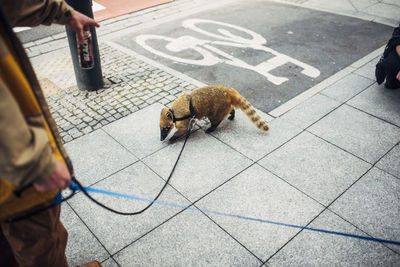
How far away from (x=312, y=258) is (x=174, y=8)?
8499 mm

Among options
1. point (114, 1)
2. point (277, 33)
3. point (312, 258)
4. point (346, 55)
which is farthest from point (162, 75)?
point (114, 1)

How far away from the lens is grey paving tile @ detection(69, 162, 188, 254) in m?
3.42

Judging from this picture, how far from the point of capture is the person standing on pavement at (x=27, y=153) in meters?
1.60

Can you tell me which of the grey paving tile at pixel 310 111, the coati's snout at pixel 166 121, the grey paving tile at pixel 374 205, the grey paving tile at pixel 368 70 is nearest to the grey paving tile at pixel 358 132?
the grey paving tile at pixel 310 111

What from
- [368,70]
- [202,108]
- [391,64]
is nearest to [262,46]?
[368,70]

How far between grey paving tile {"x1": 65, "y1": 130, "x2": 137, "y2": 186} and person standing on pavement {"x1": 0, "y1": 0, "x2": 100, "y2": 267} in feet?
5.50

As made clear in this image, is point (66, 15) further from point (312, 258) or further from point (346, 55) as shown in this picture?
point (346, 55)

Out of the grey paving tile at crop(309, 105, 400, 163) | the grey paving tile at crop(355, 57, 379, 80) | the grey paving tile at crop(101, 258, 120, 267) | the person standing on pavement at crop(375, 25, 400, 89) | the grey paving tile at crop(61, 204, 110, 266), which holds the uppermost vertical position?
the person standing on pavement at crop(375, 25, 400, 89)

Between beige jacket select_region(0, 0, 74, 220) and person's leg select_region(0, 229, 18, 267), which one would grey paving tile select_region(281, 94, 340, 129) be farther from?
person's leg select_region(0, 229, 18, 267)

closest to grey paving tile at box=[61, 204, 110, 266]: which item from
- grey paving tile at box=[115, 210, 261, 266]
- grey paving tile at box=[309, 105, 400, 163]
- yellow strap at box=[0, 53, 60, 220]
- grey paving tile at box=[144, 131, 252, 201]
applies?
grey paving tile at box=[115, 210, 261, 266]

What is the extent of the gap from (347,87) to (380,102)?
2.13ft

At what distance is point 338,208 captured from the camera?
3.69m

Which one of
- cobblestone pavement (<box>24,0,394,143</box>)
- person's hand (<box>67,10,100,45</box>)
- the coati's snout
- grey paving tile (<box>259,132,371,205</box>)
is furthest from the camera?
cobblestone pavement (<box>24,0,394,143</box>)

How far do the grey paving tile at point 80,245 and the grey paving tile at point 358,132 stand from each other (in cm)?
339
